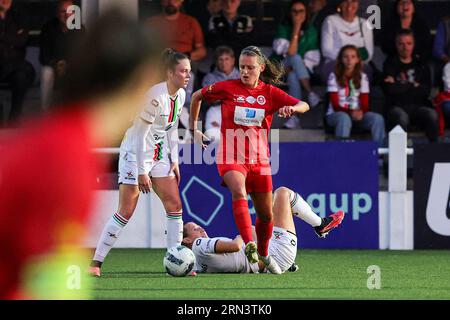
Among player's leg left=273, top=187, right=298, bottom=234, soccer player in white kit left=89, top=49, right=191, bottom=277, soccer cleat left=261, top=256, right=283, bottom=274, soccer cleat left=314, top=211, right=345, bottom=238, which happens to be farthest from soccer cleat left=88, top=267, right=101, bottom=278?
soccer cleat left=314, top=211, right=345, bottom=238

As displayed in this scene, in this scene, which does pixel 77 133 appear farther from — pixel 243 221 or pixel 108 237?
pixel 108 237

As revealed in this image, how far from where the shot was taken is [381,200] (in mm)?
10664

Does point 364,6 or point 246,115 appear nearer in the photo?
point 246,115

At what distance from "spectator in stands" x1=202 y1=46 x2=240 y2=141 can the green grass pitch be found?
2548 millimetres

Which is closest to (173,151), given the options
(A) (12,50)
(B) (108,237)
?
(B) (108,237)

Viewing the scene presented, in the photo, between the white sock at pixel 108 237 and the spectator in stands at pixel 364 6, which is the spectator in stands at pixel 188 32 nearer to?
the spectator in stands at pixel 364 6

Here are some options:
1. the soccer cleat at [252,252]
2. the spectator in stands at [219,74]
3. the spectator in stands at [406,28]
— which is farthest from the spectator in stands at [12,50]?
the soccer cleat at [252,252]

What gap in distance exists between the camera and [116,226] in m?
7.59

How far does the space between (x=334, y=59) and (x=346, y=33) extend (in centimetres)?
36

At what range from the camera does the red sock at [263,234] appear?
24.4ft

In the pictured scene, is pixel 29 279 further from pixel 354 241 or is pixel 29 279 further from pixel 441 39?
pixel 441 39

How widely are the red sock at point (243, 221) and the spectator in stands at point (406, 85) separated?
5219 mm
